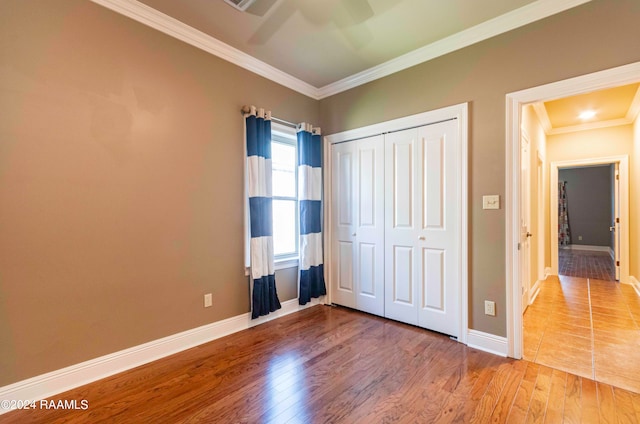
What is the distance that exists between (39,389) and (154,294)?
0.82 m

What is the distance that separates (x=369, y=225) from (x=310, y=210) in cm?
74

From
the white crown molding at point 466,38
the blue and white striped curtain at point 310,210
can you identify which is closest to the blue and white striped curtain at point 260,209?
the blue and white striped curtain at point 310,210

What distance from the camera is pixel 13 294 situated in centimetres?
175

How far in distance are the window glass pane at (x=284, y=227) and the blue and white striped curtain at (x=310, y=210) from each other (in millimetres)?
161

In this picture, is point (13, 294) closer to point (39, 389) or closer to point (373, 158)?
point (39, 389)

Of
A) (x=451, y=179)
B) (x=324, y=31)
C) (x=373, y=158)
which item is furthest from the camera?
(x=373, y=158)

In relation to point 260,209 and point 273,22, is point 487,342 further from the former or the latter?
point 273,22

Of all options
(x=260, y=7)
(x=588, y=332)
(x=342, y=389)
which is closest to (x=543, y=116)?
(x=588, y=332)

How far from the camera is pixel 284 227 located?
11.4ft

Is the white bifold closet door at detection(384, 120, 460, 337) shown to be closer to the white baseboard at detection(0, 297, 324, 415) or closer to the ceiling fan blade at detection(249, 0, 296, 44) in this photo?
the ceiling fan blade at detection(249, 0, 296, 44)

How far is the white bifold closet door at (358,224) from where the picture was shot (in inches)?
128

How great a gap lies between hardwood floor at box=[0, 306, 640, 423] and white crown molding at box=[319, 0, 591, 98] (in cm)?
271

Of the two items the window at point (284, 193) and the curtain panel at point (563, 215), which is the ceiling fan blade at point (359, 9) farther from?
the curtain panel at point (563, 215)

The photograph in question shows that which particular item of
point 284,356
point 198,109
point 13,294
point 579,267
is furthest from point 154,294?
point 579,267
